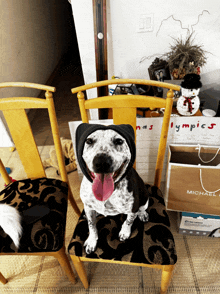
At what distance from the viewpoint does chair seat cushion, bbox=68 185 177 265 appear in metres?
0.82

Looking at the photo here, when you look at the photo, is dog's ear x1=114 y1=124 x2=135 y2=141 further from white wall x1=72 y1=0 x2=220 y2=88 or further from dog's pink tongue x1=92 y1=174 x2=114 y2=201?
white wall x1=72 y1=0 x2=220 y2=88

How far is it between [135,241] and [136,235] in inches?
1.1

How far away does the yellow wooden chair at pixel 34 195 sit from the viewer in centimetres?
89

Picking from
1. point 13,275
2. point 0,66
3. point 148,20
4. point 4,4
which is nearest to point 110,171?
point 13,275

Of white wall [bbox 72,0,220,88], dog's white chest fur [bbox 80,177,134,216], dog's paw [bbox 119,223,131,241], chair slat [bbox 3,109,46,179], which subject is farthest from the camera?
white wall [bbox 72,0,220,88]

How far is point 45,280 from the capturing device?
117cm

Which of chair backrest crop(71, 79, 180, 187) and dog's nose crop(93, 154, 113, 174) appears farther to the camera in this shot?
chair backrest crop(71, 79, 180, 187)

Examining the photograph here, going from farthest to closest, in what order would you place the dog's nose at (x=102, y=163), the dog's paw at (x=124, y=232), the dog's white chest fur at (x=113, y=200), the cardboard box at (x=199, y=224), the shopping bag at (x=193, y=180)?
the cardboard box at (x=199, y=224) < the shopping bag at (x=193, y=180) < the dog's paw at (x=124, y=232) < the dog's white chest fur at (x=113, y=200) < the dog's nose at (x=102, y=163)

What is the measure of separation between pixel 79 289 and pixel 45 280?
218mm

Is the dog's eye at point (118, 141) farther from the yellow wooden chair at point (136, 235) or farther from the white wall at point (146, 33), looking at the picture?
the white wall at point (146, 33)

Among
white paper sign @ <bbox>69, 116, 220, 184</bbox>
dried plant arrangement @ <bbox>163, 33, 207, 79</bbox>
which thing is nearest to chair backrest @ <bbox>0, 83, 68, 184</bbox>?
white paper sign @ <bbox>69, 116, 220, 184</bbox>

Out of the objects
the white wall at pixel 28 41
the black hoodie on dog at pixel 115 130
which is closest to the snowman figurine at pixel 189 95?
the black hoodie on dog at pixel 115 130

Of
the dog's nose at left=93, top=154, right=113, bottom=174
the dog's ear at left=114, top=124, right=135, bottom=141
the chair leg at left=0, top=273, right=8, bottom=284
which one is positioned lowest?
the chair leg at left=0, top=273, right=8, bottom=284

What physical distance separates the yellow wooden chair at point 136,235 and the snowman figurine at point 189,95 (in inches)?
11.7
